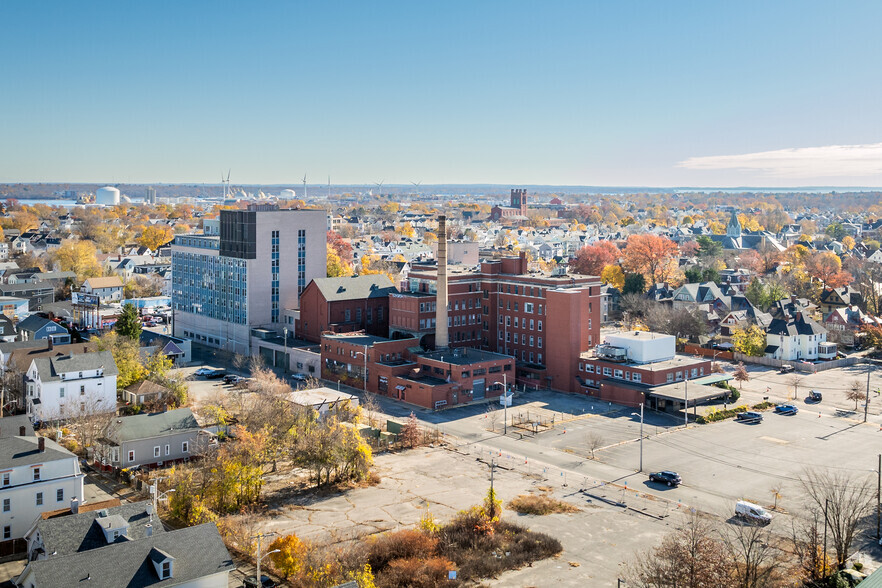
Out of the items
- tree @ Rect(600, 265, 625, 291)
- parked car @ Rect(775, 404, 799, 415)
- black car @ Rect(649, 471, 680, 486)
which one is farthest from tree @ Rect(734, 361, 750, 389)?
tree @ Rect(600, 265, 625, 291)

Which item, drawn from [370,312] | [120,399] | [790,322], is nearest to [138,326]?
[120,399]

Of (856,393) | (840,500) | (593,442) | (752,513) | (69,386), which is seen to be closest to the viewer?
(840,500)

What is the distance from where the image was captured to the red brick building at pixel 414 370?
209 feet

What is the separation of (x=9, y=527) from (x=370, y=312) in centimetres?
4783

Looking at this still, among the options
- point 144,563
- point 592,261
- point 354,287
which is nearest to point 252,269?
point 354,287

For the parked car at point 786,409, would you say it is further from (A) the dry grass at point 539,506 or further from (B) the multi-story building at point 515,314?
(A) the dry grass at point 539,506

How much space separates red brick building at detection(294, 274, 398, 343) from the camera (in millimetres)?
78938

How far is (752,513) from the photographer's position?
39688 mm

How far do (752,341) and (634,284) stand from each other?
93.3ft

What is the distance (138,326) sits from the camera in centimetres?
7188

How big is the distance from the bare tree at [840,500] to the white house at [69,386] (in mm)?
44120

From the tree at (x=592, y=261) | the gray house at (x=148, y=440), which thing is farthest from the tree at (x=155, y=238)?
the gray house at (x=148, y=440)

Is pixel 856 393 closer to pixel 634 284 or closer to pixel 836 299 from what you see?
pixel 634 284

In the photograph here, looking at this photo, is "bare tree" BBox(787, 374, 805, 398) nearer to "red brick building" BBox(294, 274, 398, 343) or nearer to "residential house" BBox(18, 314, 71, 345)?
"red brick building" BBox(294, 274, 398, 343)
